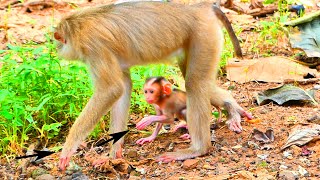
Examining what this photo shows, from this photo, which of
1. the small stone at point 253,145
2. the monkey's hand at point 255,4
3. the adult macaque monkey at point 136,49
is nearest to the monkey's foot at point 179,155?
the adult macaque monkey at point 136,49

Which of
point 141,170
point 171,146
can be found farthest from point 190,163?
point 171,146

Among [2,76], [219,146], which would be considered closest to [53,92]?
[2,76]

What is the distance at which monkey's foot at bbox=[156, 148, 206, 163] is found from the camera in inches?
227

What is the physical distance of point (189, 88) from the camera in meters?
5.75

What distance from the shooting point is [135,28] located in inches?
221

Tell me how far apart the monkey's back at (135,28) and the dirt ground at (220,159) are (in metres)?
0.92

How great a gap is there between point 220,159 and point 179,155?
1.19ft

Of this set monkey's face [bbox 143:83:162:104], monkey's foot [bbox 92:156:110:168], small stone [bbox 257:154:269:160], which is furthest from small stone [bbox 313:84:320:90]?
monkey's foot [bbox 92:156:110:168]

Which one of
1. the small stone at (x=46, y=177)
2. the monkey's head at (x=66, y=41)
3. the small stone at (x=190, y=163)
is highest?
the monkey's head at (x=66, y=41)

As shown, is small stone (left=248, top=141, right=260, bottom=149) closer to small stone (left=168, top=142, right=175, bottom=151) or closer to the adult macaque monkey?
the adult macaque monkey

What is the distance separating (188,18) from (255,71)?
7.73 feet

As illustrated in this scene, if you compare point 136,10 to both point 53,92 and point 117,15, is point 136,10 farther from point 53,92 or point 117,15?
point 53,92

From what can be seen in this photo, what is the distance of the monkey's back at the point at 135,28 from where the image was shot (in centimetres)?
537

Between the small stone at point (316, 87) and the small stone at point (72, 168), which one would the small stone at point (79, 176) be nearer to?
the small stone at point (72, 168)
